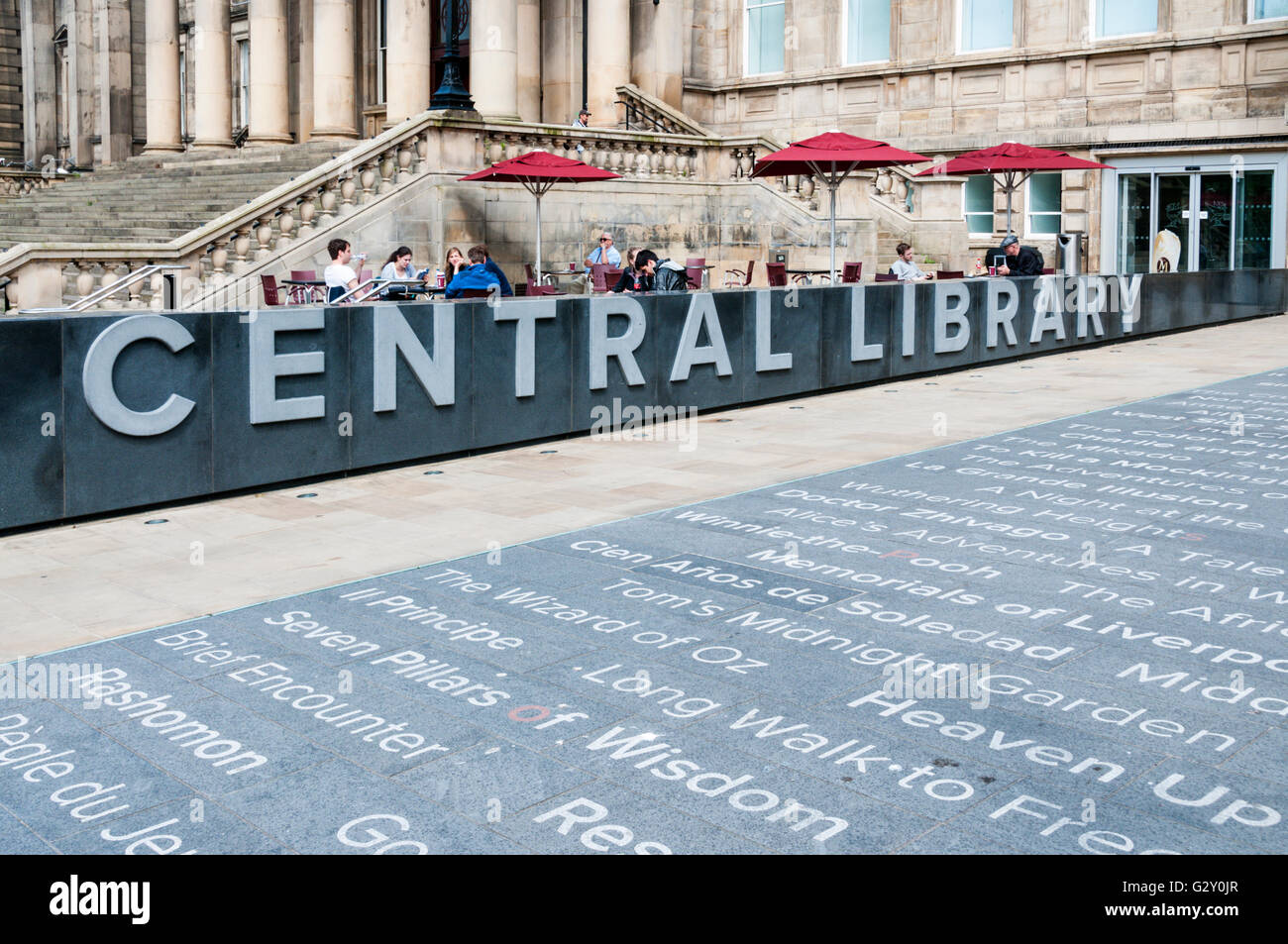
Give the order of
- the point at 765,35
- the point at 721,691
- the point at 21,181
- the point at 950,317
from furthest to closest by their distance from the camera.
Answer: the point at 21,181
the point at 765,35
the point at 950,317
the point at 721,691

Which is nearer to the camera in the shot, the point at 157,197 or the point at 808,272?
the point at 808,272

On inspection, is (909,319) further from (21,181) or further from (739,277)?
(21,181)

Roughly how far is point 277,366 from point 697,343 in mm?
5184

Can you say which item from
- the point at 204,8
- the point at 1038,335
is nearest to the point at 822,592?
the point at 1038,335

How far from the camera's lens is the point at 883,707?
6.19 metres

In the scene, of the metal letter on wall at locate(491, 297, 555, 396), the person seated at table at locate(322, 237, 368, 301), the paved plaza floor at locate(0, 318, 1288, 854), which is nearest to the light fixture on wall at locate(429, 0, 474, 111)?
the person seated at table at locate(322, 237, 368, 301)

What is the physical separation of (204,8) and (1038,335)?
23.4 meters

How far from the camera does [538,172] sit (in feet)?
78.3

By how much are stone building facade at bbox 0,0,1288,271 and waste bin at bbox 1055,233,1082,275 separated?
1394mm

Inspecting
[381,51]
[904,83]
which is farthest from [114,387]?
[381,51]
